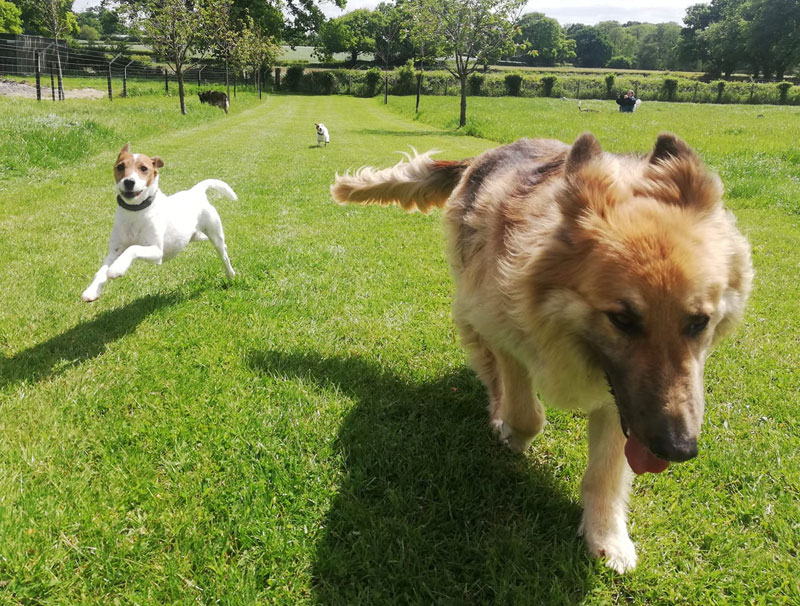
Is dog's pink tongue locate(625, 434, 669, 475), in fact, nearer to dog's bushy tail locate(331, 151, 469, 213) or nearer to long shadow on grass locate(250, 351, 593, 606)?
long shadow on grass locate(250, 351, 593, 606)

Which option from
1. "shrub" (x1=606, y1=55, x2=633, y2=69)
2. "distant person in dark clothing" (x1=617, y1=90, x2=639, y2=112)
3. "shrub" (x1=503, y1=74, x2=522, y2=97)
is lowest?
"distant person in dark clothing" (x1=617, y1=90, x2=639, y2=112)

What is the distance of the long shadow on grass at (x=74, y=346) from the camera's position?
3596 mm

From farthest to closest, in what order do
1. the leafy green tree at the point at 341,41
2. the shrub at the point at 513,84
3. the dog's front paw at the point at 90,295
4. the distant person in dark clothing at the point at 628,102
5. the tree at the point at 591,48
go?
the tree at the point at 591,48, the leafy green tree at the point at 341,41, the shrub at the point at 513,84, the distant person in dark clothing at the point at 628,102, the dog's front paw at the point at 90,295

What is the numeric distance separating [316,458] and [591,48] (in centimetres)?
15510

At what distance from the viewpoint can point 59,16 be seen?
163 feet

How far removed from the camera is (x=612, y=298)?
190 centimetres

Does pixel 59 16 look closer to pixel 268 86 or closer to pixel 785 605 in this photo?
pixel 268 86

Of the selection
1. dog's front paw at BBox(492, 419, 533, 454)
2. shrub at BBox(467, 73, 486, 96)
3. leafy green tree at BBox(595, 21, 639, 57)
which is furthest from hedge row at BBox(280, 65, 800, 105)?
leafy green tree at BBox(595, 21, 639, 57)

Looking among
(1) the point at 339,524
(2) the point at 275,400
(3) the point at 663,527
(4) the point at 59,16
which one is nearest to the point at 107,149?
(2) the point at 275,400

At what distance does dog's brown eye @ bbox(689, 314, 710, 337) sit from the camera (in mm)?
1876

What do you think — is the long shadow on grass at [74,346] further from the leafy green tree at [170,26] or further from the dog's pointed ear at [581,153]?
the leafy green tree at [170,26]

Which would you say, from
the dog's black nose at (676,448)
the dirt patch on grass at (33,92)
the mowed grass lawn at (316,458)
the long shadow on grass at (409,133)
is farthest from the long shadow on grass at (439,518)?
the dirt patch on grass at (33,92)

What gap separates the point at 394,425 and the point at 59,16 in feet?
210

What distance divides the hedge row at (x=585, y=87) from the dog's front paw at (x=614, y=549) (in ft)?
181
